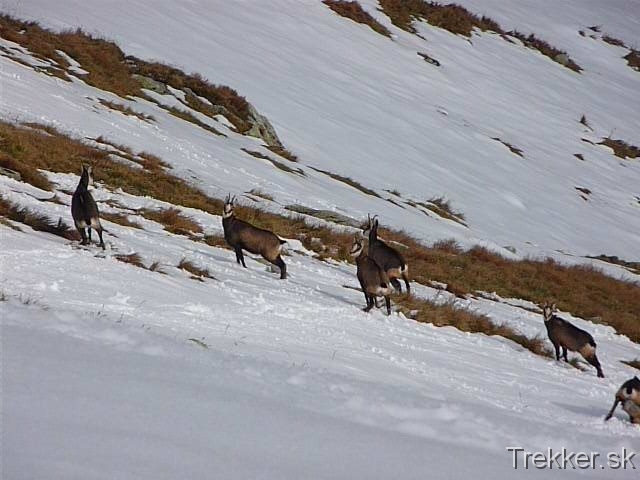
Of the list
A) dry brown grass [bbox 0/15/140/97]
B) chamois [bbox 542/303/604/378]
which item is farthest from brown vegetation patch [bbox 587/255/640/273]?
dry brown grass [bbox 0/15/140/97]

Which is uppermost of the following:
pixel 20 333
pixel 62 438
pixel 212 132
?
pixel 62 438

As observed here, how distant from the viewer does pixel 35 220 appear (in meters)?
8.41

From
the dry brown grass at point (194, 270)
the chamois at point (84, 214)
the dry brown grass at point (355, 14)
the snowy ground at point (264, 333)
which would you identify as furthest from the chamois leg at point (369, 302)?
the dry brown grass at point (355, 14)

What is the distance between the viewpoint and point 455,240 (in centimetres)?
2067

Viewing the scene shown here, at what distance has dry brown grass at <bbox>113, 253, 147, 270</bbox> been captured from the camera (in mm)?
7867

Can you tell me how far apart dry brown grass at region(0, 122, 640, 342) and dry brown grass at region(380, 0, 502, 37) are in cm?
2811

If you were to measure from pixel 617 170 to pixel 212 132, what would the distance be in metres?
24.3

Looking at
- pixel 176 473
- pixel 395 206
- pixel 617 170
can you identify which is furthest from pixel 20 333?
pixel 617 170

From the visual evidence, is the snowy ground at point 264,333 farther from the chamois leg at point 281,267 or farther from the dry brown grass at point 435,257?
the dry brown grass at point 435,257

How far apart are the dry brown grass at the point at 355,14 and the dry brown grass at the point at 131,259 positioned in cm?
3629

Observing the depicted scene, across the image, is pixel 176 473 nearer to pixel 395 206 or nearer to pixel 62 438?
pixel 62 438

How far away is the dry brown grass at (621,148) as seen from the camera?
40.7 meters

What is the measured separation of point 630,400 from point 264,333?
3.51m

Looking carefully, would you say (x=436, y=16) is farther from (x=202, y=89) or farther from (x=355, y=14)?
(x=202, y=89)
